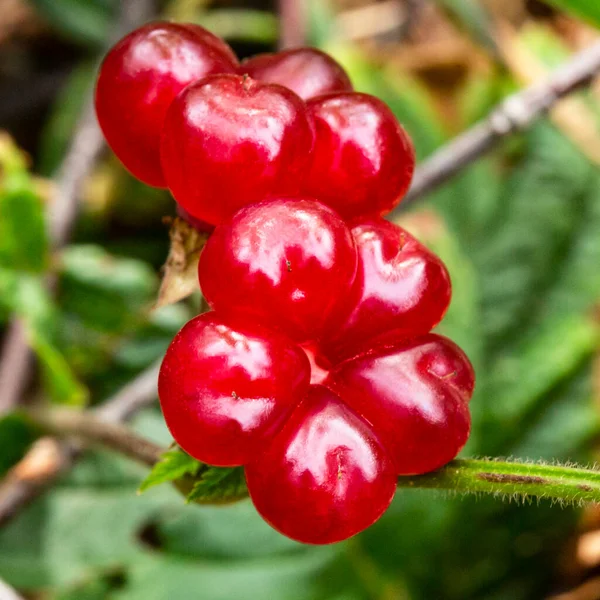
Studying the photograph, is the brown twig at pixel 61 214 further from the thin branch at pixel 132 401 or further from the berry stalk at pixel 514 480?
the berry stalk at pixel 514 480

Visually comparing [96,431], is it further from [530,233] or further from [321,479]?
[530,233]

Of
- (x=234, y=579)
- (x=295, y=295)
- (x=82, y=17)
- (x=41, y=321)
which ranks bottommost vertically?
(x=234, y=579)

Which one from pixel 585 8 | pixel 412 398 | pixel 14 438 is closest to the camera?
pixel 412 398

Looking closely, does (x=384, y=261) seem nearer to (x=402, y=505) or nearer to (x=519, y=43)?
(x=402, y=505)

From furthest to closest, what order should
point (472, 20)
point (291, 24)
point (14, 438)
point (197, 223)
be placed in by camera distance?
point (291, 24) → point (472, 20) → point (14, 438) → point (197, 223)

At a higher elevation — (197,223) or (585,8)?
(585,8)

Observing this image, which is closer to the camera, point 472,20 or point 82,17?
point 472,20

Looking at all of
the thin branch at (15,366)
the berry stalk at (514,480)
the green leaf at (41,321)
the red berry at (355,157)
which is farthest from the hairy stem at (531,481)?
the thin branch at (15,366)

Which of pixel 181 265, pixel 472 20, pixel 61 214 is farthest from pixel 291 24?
pixel 181 265
